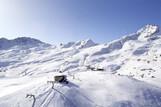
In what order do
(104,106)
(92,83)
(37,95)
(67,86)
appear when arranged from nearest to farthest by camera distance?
(104,106) < (37,95) < (67,86) < (92,83)

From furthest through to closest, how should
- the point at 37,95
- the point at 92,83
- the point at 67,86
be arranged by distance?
the point at 92,83, the point at 67,86, the point at 37,95

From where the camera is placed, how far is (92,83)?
101 ft

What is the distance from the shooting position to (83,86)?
97.2 ft

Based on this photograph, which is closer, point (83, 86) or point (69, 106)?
point (69, 106)

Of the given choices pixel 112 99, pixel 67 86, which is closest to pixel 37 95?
pixel 67 86

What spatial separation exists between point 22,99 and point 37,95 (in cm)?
171

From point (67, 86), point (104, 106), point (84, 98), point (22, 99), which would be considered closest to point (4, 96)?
point (22, 99)

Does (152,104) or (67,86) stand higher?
(67,86)

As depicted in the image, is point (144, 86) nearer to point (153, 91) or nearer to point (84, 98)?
point (153, 91)

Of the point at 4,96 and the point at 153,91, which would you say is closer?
the point at 4,96

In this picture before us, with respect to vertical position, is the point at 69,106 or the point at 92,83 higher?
the point at 92,83

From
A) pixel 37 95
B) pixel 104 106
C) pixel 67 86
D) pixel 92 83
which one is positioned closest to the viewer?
pixel 104 106

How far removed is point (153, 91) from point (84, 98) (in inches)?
359

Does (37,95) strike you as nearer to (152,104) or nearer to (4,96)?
(4,96)
